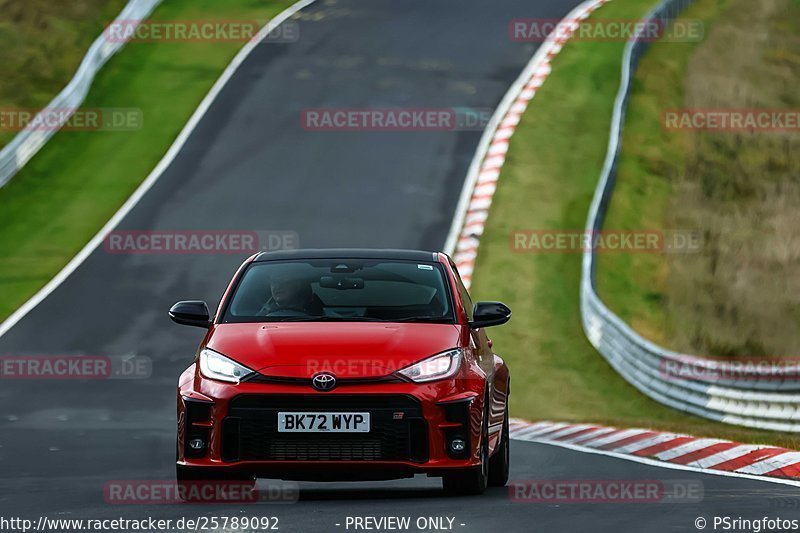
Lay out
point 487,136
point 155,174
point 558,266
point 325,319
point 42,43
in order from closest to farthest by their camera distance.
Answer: point 325,319 → point 558,266 → point 155,174 → point 487,136 → point 42,43

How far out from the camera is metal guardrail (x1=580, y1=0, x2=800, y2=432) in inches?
645

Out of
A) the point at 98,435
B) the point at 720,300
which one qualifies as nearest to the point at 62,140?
the point at 720,300

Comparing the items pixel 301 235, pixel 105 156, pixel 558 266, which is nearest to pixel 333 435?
pixel 558 266

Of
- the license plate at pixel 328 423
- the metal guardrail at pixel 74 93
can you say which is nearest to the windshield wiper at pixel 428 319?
the license plate at pixel 328 423

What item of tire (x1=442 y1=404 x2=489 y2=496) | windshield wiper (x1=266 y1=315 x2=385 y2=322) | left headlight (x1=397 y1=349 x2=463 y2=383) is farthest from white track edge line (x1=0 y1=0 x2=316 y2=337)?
left headlight (x1=397 y1=349 x2=463 y2=383)

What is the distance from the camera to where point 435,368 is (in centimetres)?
931

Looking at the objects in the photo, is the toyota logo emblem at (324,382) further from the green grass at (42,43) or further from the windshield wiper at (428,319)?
the green grass at (42,43)

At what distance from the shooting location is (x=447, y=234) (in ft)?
86.7

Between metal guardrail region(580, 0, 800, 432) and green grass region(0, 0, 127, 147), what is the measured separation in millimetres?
13322

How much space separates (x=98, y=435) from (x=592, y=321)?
896 cm

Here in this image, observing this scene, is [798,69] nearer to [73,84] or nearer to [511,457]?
[73,84]

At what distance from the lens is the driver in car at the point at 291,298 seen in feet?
33.0

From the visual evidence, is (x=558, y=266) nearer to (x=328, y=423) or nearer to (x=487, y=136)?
(x=487, y=136)

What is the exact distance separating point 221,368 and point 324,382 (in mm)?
670
